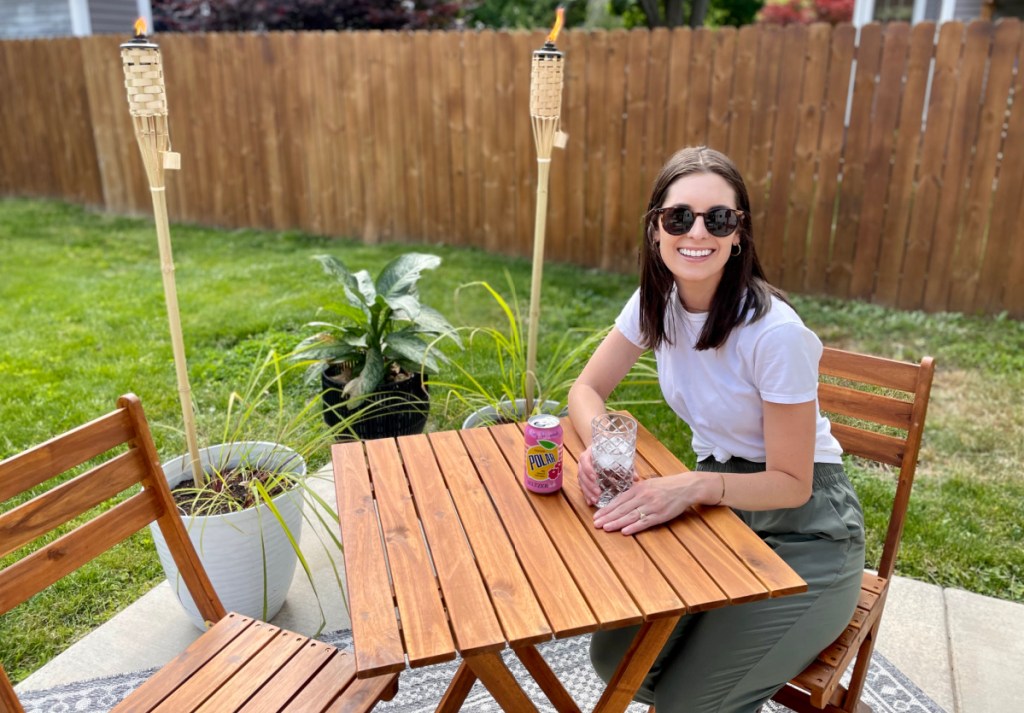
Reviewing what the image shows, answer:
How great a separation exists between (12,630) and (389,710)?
1370 millimetres

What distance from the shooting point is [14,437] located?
12.3 feet

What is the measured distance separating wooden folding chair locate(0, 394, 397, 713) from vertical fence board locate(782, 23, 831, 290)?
16.3ft

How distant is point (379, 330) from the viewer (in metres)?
3.37

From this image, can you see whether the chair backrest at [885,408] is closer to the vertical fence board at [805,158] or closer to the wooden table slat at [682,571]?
the wooden table slat at [682,571]

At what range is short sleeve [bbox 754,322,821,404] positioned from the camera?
1.77 meters

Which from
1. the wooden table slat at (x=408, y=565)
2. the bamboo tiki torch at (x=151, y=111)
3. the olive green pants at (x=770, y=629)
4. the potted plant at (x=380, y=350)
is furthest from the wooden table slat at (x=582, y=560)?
the potted plant at (x=380, y=350)

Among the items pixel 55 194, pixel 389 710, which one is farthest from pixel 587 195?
pixel 55 194

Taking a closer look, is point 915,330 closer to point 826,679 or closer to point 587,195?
point 587,195

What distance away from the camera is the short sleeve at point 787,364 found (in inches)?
69.6

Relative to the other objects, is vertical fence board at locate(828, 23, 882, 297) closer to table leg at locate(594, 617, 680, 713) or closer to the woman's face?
the woman's face

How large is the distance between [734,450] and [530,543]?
0.65 metres

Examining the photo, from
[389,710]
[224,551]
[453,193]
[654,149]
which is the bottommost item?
[389,710]

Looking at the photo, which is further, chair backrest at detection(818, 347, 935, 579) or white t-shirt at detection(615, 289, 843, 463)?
chair backrest at detection(818, 347, 935, 579)

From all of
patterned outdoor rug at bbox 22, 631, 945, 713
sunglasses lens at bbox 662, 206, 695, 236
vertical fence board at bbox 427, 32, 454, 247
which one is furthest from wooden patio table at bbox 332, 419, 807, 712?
vertical fence board at bbox 427, 32, 454, 247
